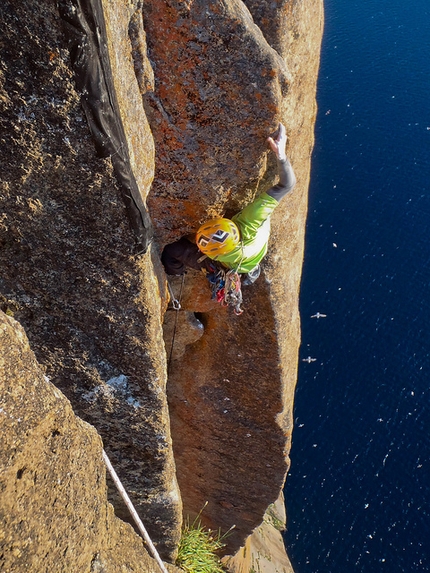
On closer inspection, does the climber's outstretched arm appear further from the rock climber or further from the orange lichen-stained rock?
the orange lichen-stained rock

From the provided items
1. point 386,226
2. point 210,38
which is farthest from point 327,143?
point 210,38

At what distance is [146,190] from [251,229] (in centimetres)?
127

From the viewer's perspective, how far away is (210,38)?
168 inches

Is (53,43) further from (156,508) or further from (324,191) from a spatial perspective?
(324,191)

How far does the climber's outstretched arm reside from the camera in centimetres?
486

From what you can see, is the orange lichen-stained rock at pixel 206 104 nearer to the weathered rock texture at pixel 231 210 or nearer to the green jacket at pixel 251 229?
the weathered rock texture at pixel 231 210

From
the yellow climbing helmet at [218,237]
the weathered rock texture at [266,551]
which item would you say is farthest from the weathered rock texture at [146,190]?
the weathered rock texture at [266,551]

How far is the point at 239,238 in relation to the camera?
16.9ft

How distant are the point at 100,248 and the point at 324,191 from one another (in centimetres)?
1592

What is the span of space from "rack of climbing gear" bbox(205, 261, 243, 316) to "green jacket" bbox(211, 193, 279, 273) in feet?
0.44

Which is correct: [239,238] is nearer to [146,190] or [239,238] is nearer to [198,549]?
[146,190]

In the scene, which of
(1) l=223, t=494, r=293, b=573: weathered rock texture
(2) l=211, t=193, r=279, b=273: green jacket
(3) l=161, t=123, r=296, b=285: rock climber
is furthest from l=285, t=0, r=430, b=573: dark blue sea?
(2) l=211, t=193, r=279, b=273: green jacket

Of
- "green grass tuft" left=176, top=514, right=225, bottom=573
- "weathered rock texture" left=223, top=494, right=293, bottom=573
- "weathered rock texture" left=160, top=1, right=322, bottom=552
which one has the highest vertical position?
"weathered rock texture" left=160, top=1, right=322, bottom=552

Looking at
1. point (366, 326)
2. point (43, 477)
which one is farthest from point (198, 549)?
point (366, 326)
